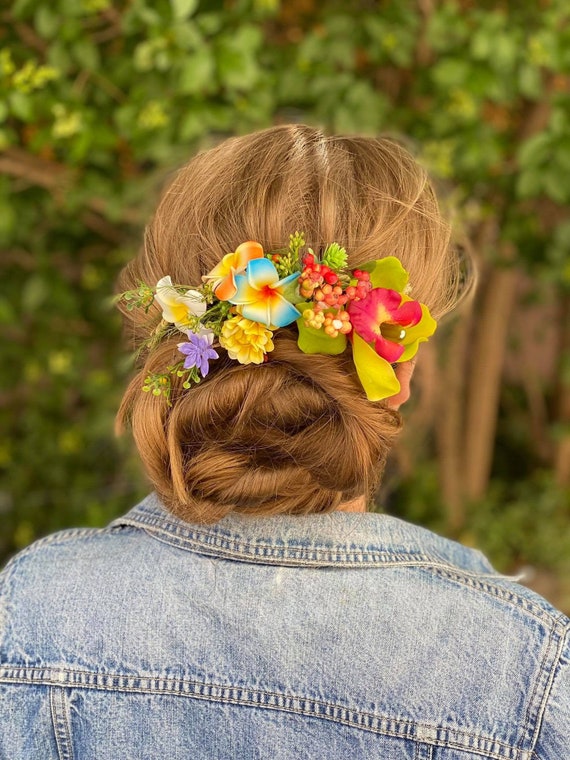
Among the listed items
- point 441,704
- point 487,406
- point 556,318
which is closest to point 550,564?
point 487,406

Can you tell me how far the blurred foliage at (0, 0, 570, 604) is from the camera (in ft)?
4.35

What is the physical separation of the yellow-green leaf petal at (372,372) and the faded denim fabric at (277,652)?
0.20 metres

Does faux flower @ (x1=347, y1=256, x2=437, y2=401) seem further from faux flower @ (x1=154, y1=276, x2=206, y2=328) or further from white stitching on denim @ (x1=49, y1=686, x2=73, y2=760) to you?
white stitching on denim @ (x1=49, y1=686, x2=73, y2=760)

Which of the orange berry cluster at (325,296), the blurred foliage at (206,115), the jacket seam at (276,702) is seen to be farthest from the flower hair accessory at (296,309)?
the blurred foliage at (206,115)

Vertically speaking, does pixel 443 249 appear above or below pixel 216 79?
below

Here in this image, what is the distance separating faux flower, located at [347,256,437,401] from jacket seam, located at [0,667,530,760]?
1.09 feet

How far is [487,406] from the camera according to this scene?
2588 millimetres

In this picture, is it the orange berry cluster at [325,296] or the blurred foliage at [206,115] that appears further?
the blurred foliage at [206,115]

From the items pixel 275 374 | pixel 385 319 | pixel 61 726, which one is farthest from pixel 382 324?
pixel 61 726

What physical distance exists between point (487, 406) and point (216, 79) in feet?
5.47

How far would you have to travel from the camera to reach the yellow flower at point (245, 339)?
680 millimetres

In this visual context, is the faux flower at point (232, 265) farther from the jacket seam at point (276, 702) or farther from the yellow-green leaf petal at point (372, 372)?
the jacket seam at point (276, 702)

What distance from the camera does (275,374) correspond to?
2.32ft

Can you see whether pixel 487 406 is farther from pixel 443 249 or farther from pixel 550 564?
pixel 443 249
